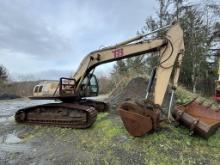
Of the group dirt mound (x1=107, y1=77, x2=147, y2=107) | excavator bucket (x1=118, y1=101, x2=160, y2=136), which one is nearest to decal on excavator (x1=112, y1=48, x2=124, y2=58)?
excavator bucket (x1=118, y1=101, x2=160, y2=136)

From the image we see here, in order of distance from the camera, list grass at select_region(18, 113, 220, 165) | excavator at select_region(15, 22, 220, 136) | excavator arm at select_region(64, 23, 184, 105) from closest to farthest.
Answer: grass at select_region(18, 113, 220, 165)
excavator at select_region(15, 22, 220, 136)
excavator arm at select_region(64, 23, 184, 105)

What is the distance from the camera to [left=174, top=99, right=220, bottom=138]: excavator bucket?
6.30 meters

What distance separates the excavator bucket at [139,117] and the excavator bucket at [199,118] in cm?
64

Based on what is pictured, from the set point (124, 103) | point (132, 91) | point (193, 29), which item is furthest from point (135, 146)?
point (193, 29)

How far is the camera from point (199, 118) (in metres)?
6.93

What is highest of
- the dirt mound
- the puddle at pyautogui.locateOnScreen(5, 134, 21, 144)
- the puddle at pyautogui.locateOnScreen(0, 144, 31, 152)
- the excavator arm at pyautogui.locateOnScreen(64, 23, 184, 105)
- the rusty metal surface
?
the excavator arm at pyautogui.locateOnScreen(64, 23, 184, 105)

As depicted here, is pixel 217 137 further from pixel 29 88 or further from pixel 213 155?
pixel 29 88

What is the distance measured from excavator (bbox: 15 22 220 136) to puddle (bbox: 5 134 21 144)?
1.01m

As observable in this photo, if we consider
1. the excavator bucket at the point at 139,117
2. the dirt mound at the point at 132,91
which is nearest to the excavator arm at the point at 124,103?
the excavator bucket at the point at 139,117

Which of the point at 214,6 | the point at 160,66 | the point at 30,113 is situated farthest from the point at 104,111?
the point at 214,6

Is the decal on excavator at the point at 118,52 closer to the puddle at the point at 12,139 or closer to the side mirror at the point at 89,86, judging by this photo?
the side mirror at the point at 89,86

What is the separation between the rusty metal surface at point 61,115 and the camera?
25.1 feet

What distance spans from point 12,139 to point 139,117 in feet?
9.42

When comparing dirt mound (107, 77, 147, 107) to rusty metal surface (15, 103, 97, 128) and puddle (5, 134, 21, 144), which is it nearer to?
rusty metal surface (15, 103, 97, 128)
